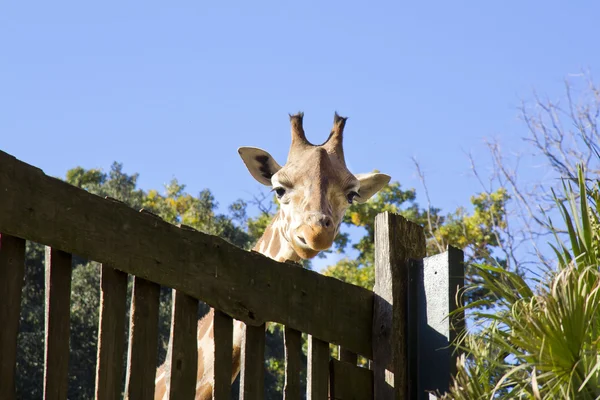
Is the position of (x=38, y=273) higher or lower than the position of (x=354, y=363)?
higher

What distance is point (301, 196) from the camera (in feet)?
23.3

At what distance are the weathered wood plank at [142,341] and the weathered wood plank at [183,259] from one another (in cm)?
7

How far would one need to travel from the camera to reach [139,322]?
12.0ft

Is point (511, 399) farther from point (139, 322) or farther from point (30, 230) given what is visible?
point (30, 230)

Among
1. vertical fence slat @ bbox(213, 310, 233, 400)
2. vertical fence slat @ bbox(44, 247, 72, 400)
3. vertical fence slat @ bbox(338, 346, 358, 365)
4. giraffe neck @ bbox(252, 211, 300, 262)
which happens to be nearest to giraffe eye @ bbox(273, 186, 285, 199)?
giraffe neck @ bbox(252, 211, 300, 262)

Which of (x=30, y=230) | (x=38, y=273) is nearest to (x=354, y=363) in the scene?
(x=30, y=230)

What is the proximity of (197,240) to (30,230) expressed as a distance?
73cm

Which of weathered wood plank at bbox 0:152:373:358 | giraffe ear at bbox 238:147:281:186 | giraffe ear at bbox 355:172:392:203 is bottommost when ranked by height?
weathered wood plank at bbox 0:152:373:358

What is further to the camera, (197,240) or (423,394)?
(423,394)

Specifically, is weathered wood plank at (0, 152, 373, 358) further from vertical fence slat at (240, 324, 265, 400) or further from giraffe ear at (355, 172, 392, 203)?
giraffe ear at (355, 172, 392, 203)

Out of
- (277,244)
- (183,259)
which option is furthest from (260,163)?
(183,259)

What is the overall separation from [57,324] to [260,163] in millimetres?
4805

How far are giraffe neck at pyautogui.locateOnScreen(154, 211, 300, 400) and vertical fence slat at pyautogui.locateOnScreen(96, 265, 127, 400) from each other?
1.16m

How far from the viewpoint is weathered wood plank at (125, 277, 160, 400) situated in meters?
3.62
